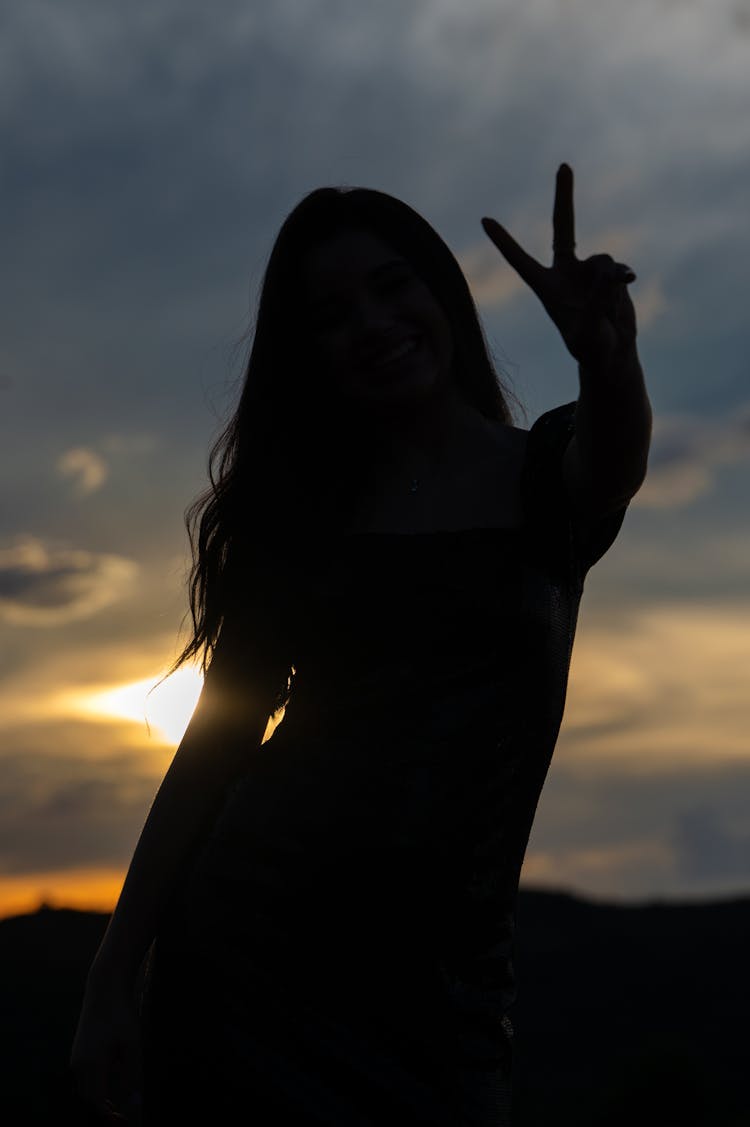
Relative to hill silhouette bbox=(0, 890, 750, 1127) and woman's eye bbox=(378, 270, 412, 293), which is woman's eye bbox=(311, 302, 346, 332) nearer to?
woman's eye bbox=(378, 270, 412, 293)

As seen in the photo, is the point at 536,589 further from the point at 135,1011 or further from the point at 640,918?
the point at 640,918

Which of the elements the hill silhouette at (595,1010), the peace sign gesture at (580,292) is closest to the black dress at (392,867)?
the peace sign gesture at (580,292)

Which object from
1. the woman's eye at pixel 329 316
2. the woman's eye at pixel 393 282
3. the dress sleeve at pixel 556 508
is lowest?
the dress sleeve at pixel 556 508

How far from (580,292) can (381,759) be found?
1081 millimetres

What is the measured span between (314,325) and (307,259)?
18 centimetres

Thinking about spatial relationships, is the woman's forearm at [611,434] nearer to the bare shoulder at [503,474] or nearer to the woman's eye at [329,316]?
the bare shoulder at [503,474]

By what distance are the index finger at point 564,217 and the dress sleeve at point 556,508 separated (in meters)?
0.56

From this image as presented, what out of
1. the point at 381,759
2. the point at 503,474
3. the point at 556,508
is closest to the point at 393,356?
the point at 503,474

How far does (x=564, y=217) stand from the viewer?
265 centimetres

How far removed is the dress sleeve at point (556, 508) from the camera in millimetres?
3043

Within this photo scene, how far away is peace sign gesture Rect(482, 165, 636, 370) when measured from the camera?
2545 mm

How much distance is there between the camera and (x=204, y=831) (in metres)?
3.24

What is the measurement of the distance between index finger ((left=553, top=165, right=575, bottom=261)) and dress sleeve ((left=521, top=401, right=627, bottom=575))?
0.56 m

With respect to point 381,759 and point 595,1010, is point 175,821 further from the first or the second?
point 595,1010
